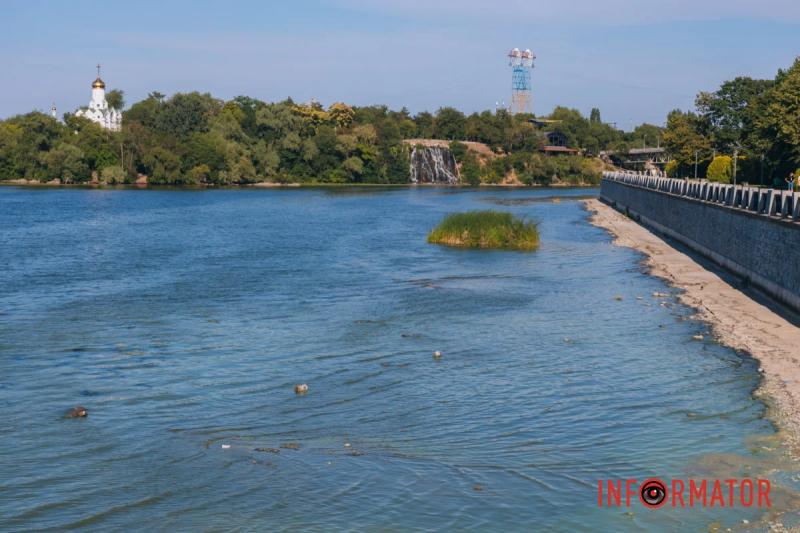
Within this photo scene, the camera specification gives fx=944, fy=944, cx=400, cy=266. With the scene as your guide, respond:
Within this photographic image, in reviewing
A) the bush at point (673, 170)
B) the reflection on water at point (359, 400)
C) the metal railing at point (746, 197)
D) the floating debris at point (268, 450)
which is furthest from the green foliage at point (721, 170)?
the floating debris at point (268, 450)

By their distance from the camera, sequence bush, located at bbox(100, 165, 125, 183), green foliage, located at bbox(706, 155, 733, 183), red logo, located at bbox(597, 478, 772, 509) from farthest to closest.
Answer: bush, located at bbox(100, 165, 125, 183), green foliage, located at bbox(706, 155, 733, 183), red logo, located at bbox(597, 478, 772, 509)

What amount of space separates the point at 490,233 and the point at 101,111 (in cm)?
15409

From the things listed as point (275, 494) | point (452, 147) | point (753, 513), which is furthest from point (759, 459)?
point (452, 147)

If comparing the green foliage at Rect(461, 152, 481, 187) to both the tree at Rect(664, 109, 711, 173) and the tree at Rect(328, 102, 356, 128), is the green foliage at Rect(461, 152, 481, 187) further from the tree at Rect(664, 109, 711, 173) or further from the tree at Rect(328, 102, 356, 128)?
the tree at Rect(664, 109, 711, 173)

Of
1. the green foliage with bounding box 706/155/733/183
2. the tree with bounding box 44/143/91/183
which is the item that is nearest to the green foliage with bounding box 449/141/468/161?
the tree with bounding box 44/143/91/183

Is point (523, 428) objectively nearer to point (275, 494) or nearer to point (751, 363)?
point (275, 494)

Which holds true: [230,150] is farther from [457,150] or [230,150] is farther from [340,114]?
[457,150]

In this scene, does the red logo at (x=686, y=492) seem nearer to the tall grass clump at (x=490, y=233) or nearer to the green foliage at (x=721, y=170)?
the tall grass clump at (x=490, y=233)

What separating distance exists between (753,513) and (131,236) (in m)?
56.2

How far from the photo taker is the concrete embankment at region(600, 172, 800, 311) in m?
32.7

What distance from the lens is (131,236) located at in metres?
65.0

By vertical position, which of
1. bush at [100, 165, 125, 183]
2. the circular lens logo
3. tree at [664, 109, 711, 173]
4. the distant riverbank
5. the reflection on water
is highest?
tree at [664, 109, 711, 173]

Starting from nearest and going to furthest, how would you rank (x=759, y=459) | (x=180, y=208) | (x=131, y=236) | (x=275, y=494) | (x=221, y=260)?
(x=275, y=494), (x=759, y=459), (x=221, y=260), (x=131, y=236), (x=180, y=208)

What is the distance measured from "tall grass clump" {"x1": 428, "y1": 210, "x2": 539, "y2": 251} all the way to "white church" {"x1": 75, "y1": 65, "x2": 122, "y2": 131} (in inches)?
5430
